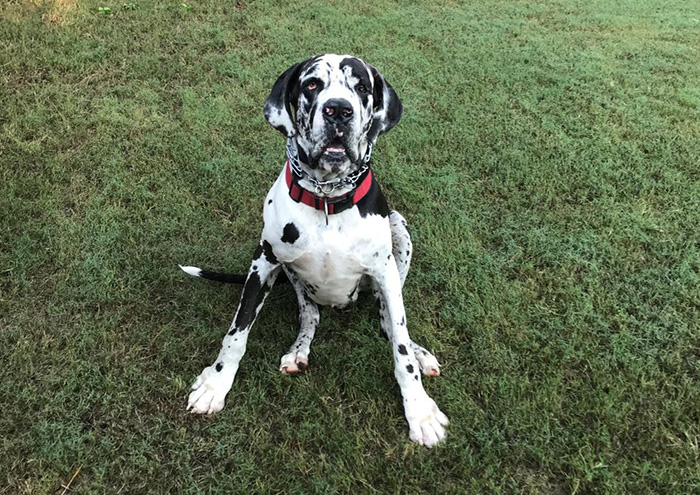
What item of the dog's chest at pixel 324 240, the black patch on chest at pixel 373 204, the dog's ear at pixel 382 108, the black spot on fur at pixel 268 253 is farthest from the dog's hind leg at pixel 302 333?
the dog's ear at pixel 382 108

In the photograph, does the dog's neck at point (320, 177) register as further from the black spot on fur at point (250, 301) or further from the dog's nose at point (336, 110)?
the black spot on fur at point (250, 301)

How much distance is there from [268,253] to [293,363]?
25.9 inches

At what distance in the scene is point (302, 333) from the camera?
3.12m

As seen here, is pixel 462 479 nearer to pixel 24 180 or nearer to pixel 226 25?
pixel 24 180

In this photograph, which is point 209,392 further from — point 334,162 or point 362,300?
point 334,162

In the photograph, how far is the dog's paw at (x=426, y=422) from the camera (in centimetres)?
259

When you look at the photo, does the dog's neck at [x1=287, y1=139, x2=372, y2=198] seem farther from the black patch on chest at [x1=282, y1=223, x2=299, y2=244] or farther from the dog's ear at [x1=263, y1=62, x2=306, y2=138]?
the black patch on chest at [x1=282, y1=223, x2=299, y2=244]

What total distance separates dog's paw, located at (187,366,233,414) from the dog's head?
4.06 ft

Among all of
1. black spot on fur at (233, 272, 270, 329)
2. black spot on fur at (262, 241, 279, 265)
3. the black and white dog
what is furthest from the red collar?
black spot on fur at (233, 272, 270, 329)

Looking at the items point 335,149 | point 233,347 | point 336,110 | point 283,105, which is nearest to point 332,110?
point 336,110

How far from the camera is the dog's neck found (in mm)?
2521

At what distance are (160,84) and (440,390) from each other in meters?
4.59

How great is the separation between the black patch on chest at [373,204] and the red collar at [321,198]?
1.5 inches

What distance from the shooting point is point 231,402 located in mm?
2775
